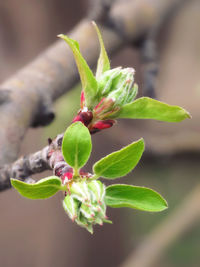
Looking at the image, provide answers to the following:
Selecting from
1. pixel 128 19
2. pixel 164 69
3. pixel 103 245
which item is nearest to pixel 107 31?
pixel 128 19

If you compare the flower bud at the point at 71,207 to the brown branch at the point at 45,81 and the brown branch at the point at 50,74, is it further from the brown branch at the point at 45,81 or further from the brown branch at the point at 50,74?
the brown branch at the point at 50,74

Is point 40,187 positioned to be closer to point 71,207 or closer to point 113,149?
point 71,207

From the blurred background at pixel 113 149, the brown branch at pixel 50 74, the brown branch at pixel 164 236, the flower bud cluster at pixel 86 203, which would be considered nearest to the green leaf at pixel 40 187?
the flower bud cluster at pixel 86 203

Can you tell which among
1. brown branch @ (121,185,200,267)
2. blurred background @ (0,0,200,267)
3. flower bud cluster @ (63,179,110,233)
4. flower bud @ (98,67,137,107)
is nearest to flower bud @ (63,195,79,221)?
flower bud cluster @ (63,179,110,233)

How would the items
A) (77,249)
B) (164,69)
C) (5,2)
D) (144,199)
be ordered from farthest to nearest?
(164,69) → (77,249) → (5,2) → (144,199)

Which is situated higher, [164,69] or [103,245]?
[164,69]

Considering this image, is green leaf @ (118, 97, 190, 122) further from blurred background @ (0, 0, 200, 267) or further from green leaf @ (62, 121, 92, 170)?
blurred background @ (0, 0, 200, 267)

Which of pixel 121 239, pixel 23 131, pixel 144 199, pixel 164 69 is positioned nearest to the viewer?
pixel 144 199

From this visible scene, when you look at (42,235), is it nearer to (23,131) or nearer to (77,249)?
(77,249)
